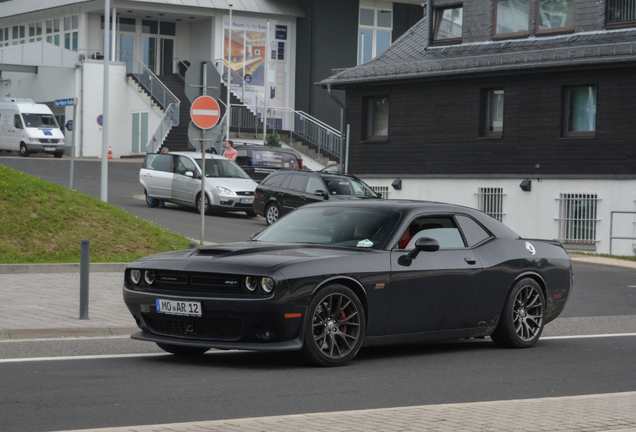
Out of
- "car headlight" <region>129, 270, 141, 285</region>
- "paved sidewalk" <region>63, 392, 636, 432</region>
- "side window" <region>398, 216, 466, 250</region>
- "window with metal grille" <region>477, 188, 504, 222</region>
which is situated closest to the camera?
"paved sidewalk" <region>63, 392, 636, 432</region>

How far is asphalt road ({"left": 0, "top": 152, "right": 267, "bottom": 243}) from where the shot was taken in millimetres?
25922

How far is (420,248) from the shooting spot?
9.55m

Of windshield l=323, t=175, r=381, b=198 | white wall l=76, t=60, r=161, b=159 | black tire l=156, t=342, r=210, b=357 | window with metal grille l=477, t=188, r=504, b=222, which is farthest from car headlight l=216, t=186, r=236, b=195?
white wall l=76, t=60, r=161, b=159

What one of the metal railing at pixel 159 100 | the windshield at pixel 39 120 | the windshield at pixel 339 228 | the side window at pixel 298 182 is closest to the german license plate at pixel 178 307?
the windshield at pixel 339 228

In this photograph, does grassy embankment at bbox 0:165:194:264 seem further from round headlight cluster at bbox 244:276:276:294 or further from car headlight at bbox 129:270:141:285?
round headlight cluster at bbox 244:276:276:294

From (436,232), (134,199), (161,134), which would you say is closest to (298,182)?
(134,199)

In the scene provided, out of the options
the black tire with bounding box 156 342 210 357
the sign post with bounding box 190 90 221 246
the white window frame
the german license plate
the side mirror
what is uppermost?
the white window frame

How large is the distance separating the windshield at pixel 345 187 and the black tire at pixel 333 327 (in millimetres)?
18848

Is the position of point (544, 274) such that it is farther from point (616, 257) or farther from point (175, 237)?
point (616, 257)

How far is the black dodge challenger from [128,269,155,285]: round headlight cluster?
0.04 ft

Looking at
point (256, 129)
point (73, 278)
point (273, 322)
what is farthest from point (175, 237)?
point (256, 129)

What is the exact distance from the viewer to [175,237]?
20250mm

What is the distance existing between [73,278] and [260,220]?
607 inches

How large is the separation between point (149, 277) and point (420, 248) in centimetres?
236
